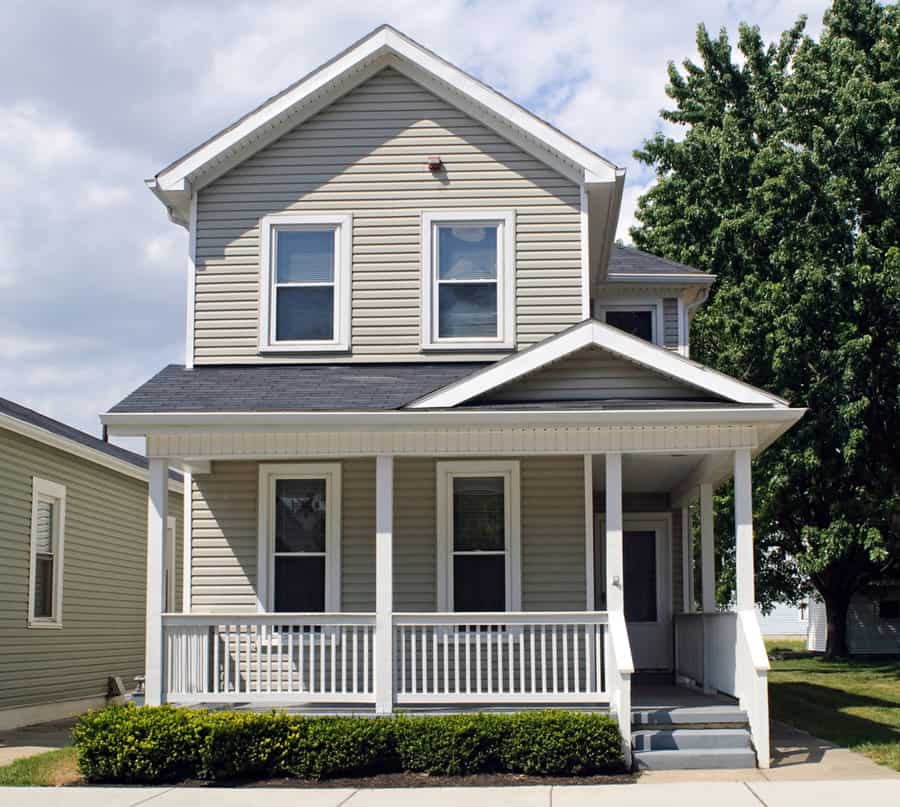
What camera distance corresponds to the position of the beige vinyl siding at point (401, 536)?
14.4 m

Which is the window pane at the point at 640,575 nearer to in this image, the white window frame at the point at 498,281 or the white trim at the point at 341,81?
the white window frame at the point at 498,281

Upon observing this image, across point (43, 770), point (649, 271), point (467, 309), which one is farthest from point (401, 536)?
point (649, 271)

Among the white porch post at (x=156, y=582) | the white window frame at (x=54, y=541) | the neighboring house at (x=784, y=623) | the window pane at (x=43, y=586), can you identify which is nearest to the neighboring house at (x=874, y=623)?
the neighboring house at (x=784, y=623)

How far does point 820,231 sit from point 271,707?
15.8 meters

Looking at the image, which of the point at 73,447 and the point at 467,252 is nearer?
the point at 467,252

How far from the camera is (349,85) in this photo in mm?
15516

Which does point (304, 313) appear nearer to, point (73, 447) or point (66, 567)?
point (73, 447)

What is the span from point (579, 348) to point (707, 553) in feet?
12.5

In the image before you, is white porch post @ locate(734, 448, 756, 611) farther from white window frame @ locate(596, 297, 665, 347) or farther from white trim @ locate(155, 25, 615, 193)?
white window frame @ locate(596, 297, 665, 347)

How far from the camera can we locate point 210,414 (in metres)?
12.6

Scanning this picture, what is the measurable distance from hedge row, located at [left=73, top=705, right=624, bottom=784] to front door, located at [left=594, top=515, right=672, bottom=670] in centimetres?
592

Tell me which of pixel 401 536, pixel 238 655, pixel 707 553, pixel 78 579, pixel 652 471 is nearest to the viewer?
pixel 238 655

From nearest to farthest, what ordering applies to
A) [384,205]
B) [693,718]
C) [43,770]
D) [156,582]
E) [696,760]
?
1. [696,760]
2. [43,770]
3. [693,718]
4. [156,582]
5. [384,205]

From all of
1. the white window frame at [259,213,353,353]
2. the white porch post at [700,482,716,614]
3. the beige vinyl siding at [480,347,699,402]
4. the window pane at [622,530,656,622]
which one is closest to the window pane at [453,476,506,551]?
the beige vinyl siding at [480,347,699,402]
